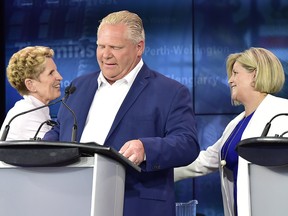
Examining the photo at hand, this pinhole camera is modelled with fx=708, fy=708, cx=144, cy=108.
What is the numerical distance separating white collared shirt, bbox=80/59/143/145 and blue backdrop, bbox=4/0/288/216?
2.70m

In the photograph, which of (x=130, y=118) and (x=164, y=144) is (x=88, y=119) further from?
(x=164, y=144)

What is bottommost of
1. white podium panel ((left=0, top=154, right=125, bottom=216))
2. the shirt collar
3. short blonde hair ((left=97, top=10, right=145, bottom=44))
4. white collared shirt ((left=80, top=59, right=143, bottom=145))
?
white podium panel ((left=0, top=154, right=125, bottom=216))

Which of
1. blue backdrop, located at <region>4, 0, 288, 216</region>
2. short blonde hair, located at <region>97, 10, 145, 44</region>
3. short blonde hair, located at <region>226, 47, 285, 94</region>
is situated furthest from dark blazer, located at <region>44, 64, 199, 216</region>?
blue backdrop, located at <region>4, 0, 288, 216</region>

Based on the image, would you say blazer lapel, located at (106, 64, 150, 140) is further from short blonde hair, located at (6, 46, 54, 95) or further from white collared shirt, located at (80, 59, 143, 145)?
short blonde hair, located at (6, 46, 54, 95)

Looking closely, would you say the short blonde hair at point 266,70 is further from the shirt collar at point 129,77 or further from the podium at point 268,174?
the podium at point 268,174

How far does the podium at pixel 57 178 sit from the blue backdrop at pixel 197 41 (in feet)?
11.2

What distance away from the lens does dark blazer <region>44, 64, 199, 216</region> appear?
245 centimetres

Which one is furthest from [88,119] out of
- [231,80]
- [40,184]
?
[231,80]

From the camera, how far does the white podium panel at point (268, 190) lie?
6.61ft

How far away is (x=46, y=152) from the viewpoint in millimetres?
2031

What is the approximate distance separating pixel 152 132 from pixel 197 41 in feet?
9.77

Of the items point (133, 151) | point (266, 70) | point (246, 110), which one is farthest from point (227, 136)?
point (133, 151)

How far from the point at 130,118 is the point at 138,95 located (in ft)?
0.36

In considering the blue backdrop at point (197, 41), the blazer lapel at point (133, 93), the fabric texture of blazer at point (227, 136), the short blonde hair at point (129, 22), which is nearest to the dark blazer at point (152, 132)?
the blazer lapel at point (133, 93)
